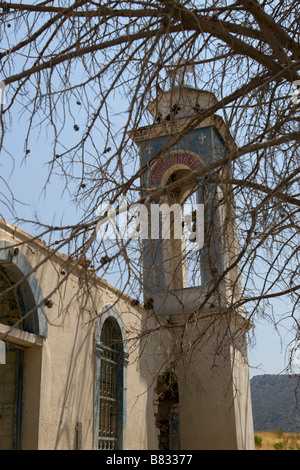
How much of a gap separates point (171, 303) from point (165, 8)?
264 inches

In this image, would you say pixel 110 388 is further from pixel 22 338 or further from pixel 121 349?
pixel 22 338

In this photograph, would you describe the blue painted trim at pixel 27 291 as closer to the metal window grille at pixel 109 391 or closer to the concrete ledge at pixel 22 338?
the concrete ledge at pixel 22 338

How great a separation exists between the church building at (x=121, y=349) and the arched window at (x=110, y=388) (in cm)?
1

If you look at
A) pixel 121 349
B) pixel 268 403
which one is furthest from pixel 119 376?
pixel 268 403

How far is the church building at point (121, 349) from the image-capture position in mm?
4156

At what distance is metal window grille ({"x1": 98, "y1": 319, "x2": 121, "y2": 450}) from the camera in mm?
7137

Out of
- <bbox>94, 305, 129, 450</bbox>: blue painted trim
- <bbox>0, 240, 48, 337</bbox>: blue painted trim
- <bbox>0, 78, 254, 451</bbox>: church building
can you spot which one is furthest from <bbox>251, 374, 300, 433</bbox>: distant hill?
<bbox>0, 240, 48, 337</bbox>: blue painted trim

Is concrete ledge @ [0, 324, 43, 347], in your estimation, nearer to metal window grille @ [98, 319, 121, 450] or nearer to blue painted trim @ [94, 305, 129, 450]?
blue painted trim @ [94, 305, 129, 450]

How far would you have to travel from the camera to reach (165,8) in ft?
12.0

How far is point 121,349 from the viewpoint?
775 cm

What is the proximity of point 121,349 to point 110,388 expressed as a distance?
54cm

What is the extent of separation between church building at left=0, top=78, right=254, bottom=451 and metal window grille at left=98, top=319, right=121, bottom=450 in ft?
0.04
